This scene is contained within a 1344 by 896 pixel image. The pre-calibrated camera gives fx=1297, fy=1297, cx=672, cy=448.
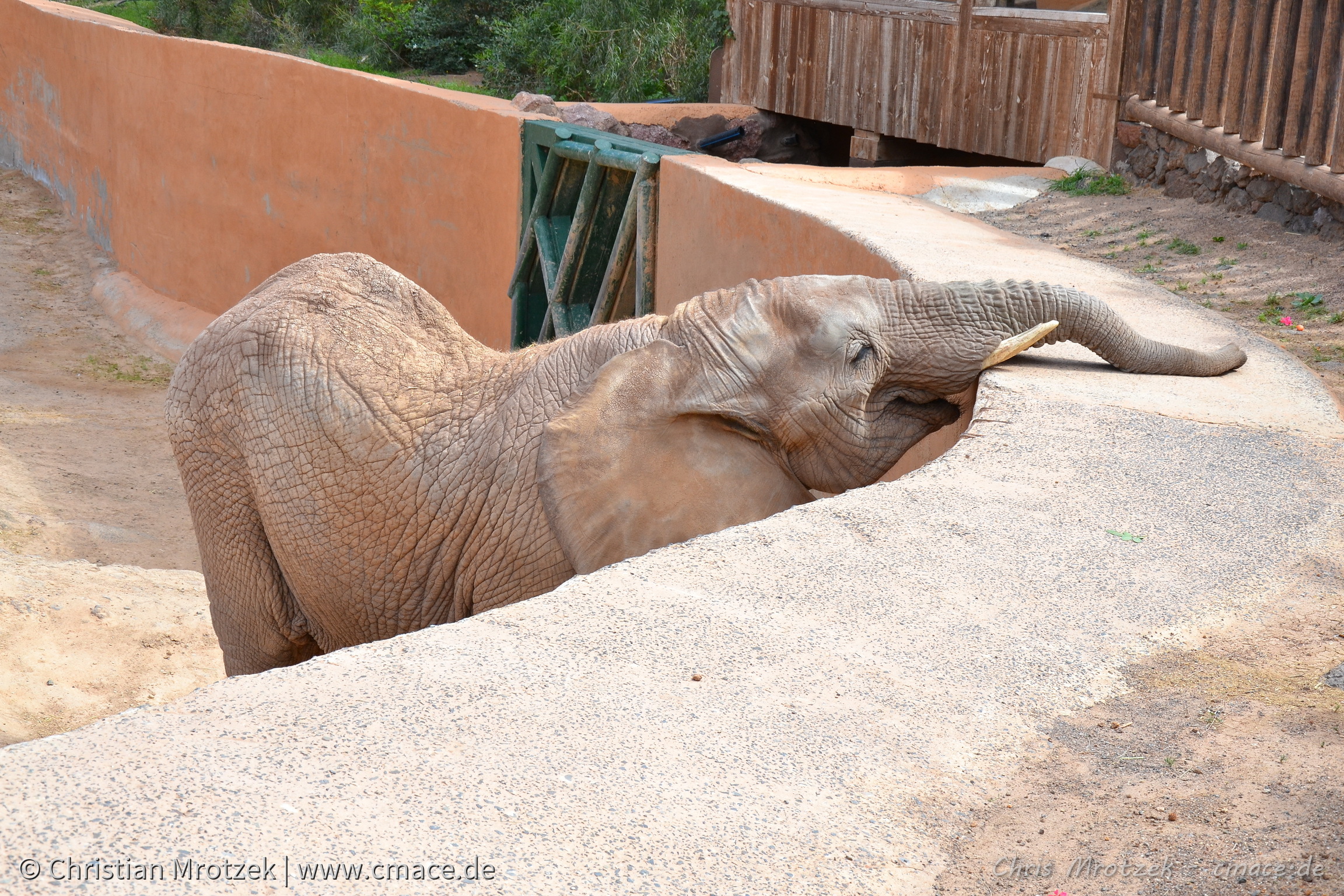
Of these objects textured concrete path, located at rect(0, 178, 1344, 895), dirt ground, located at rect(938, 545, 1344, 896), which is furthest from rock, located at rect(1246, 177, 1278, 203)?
dirt ground, located at rect(938, 545, 1344, 896)

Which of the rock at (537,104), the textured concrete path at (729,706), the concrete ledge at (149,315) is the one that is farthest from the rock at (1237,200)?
the concrete ledge at (149,315)

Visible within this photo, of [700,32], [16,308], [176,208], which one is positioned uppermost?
[700,32]

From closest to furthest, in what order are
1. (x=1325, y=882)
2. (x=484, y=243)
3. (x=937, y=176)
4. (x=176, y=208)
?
(x=1325, y=882) → (x=937, y=176) → (x=484, y=243) → (x=176, y=208)

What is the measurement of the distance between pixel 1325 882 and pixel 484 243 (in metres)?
8.61

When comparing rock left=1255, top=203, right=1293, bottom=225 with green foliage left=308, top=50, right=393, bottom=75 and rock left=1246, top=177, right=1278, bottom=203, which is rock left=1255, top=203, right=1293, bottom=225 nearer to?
rock left=1246, top=177, right=1278, bottom=203

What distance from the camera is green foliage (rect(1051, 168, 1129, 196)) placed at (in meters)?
8.30

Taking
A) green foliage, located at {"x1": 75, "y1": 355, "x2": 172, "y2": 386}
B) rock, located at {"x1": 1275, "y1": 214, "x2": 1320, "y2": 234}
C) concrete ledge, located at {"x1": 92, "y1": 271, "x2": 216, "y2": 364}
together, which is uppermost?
rock, located at {"x1": 1275, "y1": 214, "x2": 1320, "y2": 234}

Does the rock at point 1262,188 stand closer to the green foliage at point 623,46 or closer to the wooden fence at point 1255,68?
the wooden fence at point 1255,68

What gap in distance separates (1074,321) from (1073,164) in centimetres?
564

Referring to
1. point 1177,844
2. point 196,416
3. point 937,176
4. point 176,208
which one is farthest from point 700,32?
point 1177,844

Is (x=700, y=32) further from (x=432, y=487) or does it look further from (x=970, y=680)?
(x=970, y=680)

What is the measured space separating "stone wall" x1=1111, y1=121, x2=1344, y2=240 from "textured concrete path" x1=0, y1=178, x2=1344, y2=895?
4086 millimetres

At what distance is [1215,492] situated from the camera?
3104 mm

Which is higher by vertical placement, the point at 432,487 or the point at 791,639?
the point at 791,639
